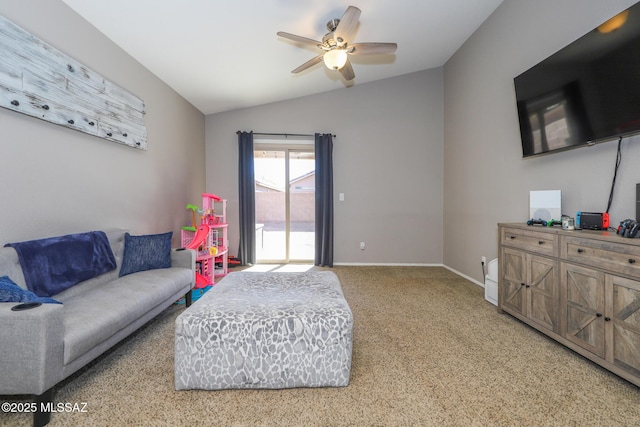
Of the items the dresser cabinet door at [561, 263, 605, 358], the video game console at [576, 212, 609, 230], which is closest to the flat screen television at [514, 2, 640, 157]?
the video game console at [576, 212, 609, 230]

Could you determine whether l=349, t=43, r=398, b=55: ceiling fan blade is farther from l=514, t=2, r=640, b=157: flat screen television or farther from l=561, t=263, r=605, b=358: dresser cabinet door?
l=561, t=263, r=605, b=358: dresser cabinet door

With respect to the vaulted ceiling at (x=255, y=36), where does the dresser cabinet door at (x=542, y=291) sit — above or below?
below

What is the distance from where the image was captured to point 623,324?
59.6 inches

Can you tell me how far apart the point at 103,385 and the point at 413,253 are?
4.17 meters

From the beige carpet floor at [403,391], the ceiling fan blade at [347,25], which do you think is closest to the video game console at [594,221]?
the beige carpet floor at [403,391]

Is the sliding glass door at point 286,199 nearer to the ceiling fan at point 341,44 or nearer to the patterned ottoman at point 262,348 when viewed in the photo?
the ceiling fan at point 341,44

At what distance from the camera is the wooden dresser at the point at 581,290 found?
4.91ft

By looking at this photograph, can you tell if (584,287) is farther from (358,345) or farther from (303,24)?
(303,24)

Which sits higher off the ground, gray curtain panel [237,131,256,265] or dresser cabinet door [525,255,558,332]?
gray curtain panel [237,131,256,265]

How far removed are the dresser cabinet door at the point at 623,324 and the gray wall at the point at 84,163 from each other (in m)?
3.77

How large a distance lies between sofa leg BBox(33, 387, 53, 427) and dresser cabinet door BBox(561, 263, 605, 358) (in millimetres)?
3070

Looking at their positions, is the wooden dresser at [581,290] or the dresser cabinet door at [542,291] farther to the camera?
the dresser cabinet door at [542,291]

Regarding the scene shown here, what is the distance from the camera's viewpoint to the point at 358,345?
6.54 ft

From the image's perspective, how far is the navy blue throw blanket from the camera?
1651 mm
